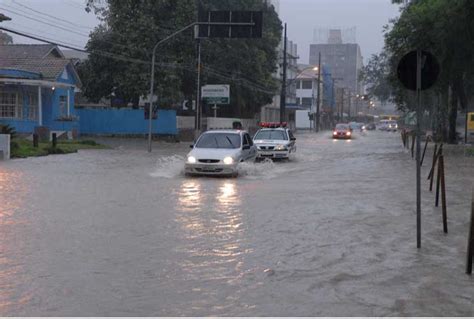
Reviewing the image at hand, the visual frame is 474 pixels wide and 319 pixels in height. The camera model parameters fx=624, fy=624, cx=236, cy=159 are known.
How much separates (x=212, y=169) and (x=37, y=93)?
25162 mm

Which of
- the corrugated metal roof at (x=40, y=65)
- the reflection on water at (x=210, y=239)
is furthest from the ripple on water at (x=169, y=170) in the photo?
the corrugated metal roof at (x=40, y=65)

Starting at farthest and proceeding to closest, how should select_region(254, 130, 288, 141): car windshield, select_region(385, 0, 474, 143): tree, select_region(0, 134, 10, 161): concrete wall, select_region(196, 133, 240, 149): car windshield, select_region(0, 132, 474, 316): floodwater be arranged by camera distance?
select_region(385, 0, 474, 143): tree → select_region(254, 130, 288, 141): car windshield → select_region(0, 134, 10, 161): concrete wall → select_region(196, 133, 240, 149): car windshield → select_region(0, 132, 474, 316): floodwater

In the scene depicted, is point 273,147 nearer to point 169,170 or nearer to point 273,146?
point 273,146

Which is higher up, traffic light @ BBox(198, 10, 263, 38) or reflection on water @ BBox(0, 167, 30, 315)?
traffic light @ BBox(198, 10, 263, 38)

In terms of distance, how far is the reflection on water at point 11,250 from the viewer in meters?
6.17

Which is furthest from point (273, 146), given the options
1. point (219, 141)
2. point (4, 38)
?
point (4, 38)

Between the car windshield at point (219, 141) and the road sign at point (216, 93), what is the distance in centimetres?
2622

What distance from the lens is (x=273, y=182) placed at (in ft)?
59.7

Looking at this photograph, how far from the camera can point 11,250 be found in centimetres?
842

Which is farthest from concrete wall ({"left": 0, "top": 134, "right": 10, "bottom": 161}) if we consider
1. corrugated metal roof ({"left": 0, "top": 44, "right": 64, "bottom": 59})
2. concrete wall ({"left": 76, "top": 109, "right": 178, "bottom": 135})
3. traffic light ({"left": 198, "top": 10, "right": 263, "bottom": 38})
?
concrete wall ({"left": 76, "top": 109, "right": 178, "bottom": 135})

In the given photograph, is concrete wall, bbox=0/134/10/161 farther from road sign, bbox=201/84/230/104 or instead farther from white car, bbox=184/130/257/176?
road sign, bbox=201/84/230/104

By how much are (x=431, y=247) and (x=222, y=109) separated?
175 ft

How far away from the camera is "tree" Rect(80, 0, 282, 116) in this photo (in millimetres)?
46125

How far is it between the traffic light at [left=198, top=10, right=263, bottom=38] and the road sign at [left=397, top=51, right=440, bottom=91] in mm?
22581
